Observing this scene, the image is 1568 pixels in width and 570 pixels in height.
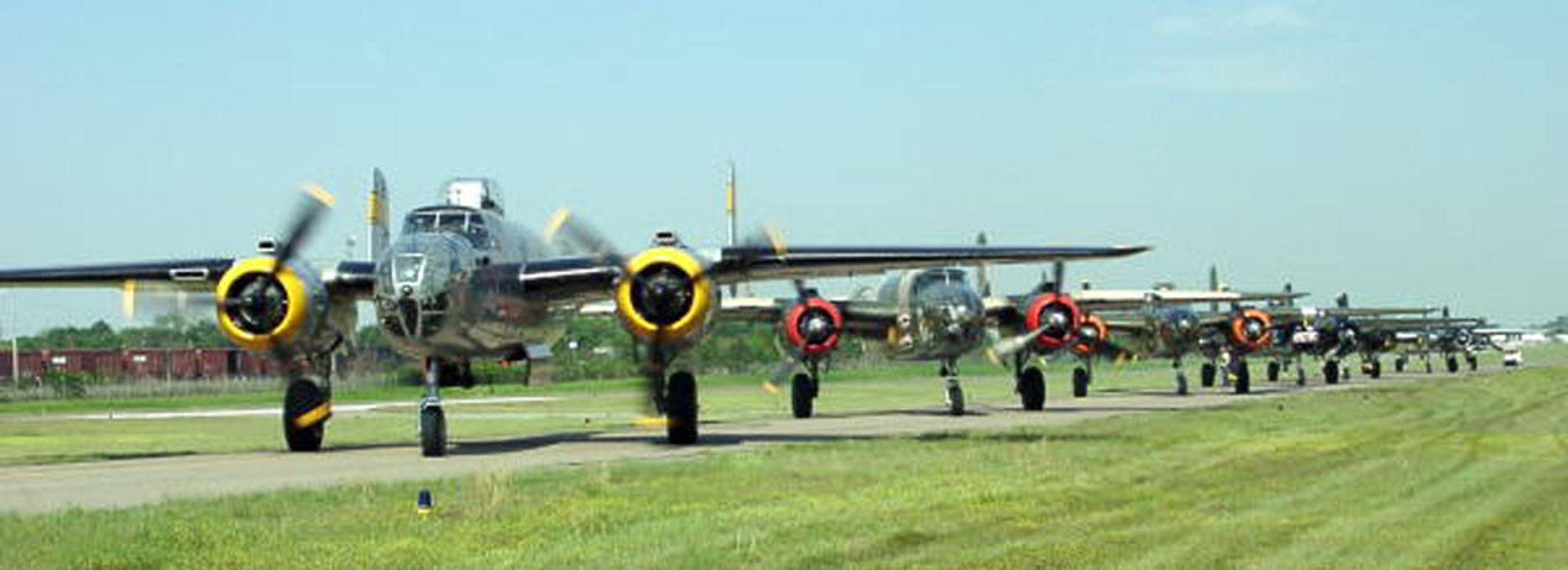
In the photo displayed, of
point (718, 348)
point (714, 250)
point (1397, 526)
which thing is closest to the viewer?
point (1397, 526)

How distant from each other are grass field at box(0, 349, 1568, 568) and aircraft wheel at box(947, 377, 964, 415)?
1567cm

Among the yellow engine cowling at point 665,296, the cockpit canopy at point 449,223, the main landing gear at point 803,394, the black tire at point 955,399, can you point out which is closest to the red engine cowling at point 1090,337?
the black tire at point 955,399

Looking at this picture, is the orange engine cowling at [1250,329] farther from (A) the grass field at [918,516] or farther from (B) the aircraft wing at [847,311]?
(A) the grass field at [918,516]

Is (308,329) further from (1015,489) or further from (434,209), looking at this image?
(1015,489)

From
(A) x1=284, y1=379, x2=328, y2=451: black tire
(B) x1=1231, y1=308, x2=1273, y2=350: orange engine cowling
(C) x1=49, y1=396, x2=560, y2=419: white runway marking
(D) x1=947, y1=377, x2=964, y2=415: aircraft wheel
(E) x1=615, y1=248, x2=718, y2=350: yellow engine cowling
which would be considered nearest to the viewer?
(E) x1=615, y1=248, x2=718, y2=350: yellow engine cowling

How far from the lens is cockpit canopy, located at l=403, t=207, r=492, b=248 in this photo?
29.5 m

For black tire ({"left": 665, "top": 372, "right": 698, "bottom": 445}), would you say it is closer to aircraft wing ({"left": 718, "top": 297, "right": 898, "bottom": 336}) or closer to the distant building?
aircraft wing ({"left": 718, "top": 297, "right": 898, "bottom": 336})

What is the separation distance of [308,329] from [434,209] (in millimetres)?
2805

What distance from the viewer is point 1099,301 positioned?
5728cm

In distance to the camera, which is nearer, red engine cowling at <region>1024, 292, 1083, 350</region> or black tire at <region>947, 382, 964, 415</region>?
black tire at <region>947, 382, 964, 415</region>

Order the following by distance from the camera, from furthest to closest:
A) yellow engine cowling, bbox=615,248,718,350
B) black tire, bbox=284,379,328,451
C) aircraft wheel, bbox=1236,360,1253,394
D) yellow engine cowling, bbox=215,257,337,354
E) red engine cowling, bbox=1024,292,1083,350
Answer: aircraft wheel, bbox=1236,360,1253,394 < red engine cowling, bbox=1024,292,1083,350 < black tire, bbox=284,379,328,451 < yellow engine cowling, bbox=615,248,718,350 < yellow engine cowling, bbox=215,257,337,354

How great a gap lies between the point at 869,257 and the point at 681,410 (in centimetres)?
422

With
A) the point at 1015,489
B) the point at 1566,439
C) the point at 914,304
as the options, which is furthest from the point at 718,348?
the point at 1015,489

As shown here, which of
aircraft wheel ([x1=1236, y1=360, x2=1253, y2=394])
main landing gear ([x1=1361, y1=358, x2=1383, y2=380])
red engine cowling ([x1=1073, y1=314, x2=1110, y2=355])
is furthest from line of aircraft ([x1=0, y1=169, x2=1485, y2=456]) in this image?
main landing gear ([x1=1361, y1=358, x2=1383, y2=380])
